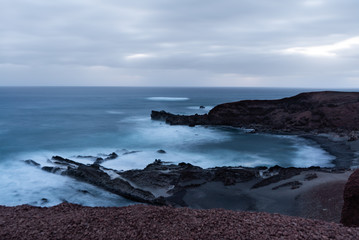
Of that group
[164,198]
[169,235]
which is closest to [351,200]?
[169,235]

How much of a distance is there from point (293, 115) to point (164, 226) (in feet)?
154

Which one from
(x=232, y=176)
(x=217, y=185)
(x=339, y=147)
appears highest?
(x=339, y=147)

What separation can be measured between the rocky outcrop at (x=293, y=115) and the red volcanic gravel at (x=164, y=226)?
3823cm

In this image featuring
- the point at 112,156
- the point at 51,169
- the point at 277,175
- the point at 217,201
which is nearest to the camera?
the point at 217,201

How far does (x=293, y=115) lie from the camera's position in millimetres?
49625

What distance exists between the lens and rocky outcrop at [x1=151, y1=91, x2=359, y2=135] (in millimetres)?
44062

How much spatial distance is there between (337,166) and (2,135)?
43168mm

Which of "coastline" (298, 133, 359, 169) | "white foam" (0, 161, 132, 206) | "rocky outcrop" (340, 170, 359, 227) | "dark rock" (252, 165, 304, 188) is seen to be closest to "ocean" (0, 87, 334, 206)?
"white foam" (0, 161, 132, 206)

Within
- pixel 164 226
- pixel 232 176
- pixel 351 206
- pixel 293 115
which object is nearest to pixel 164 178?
pixel 232 176

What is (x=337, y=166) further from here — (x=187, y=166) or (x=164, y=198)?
(x=164, y=198)

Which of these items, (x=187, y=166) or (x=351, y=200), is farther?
(x=187, y=166)

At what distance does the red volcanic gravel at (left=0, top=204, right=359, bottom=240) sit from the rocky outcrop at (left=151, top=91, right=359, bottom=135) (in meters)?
38.2

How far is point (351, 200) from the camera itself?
32.6 ft

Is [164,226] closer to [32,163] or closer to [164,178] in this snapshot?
[164,178]
